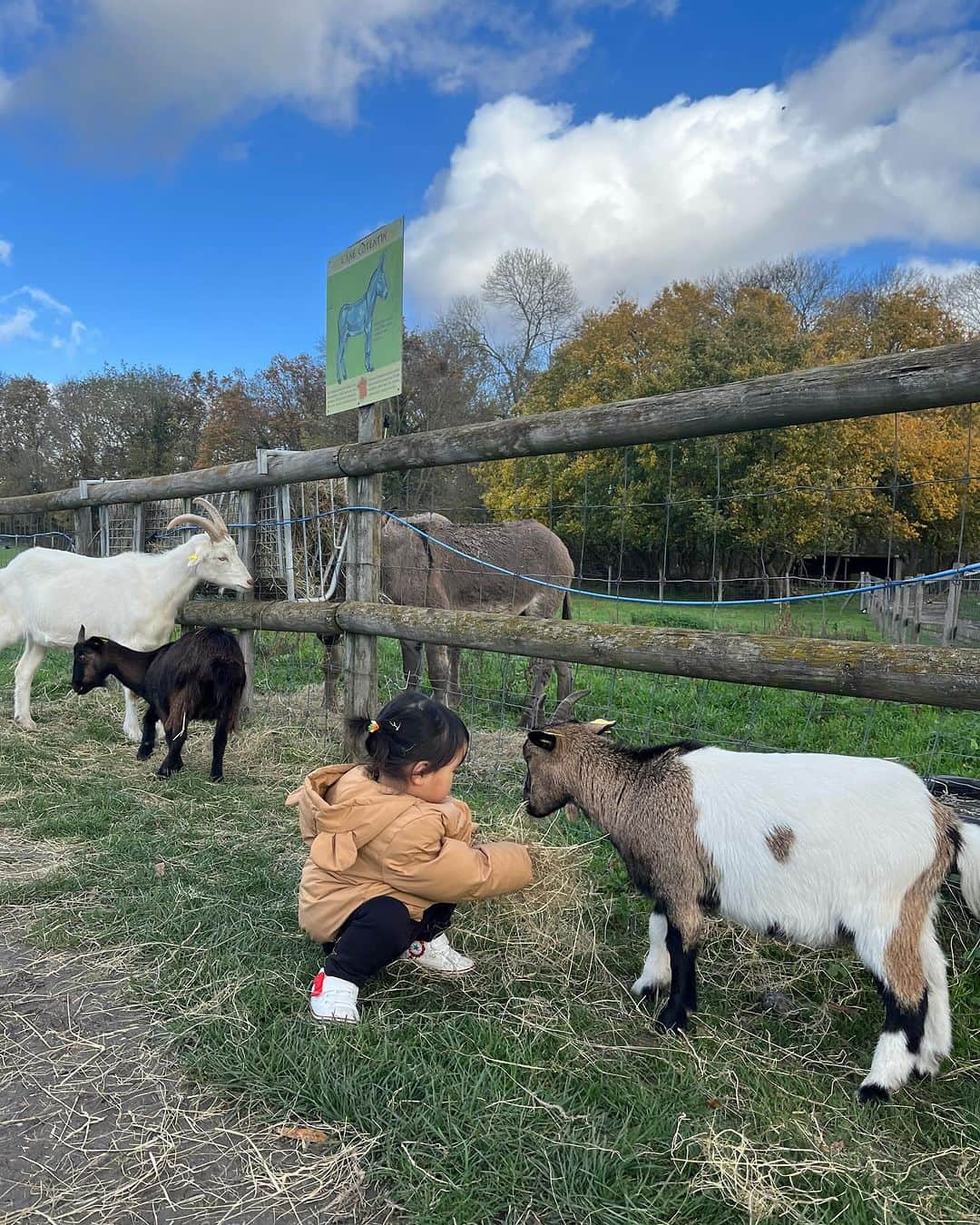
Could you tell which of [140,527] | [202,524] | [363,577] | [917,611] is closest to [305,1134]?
[363,577]

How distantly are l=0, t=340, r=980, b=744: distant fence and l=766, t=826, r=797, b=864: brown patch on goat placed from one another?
746 mm

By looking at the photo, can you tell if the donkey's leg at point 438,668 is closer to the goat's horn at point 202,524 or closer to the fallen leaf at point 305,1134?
the goat's horn at point 202,524

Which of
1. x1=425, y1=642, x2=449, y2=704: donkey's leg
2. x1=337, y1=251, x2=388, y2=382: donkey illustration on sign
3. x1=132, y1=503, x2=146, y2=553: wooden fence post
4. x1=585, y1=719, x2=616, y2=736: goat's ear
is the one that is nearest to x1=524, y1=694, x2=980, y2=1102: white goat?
x1=585, y1=719, x2=616, y2=736: goat's ear

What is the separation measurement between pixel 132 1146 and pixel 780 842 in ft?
6.61

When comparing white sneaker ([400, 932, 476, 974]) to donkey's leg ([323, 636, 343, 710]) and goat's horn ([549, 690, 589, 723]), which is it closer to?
goat's horn ([549, 690, 589, 723])

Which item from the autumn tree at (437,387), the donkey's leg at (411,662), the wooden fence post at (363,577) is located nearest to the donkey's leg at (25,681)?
the donkey's leg at (411,662)

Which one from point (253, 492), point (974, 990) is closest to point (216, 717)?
point (253, 492)

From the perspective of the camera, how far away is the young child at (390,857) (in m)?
2.83

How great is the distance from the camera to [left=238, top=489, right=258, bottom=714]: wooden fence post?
279 inches

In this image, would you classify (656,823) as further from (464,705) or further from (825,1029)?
(464,705)

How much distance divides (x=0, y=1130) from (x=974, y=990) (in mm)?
3114

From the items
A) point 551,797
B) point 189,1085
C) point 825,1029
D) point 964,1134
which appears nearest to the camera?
point 964,1134

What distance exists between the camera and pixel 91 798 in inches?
203

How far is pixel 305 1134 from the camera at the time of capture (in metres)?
2.24
